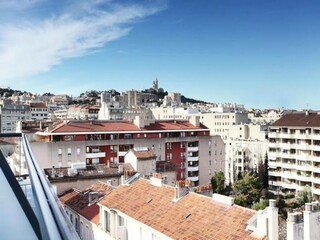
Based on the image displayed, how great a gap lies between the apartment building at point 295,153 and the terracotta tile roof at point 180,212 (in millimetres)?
33495

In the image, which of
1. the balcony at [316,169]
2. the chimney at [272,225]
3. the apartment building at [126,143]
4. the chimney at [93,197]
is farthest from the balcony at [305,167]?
the chimney at [272,225]

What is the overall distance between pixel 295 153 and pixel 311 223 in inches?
1500

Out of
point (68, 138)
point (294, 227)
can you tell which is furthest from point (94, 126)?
point (294, 227)

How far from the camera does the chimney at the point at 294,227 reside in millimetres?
10164

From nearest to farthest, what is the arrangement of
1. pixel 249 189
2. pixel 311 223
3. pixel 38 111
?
1. pixel 311 223
2. pixel 249 189
3. pixel 38 111

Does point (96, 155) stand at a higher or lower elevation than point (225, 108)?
lower

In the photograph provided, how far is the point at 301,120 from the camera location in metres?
47.2

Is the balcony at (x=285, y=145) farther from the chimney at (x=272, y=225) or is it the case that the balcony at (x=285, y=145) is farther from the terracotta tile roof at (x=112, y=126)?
the chimney at (x=272, y=225)

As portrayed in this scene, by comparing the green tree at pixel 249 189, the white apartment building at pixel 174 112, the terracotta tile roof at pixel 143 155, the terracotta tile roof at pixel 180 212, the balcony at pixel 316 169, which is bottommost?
the green tree at pixel 249 189

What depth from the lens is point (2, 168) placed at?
266 centimetres

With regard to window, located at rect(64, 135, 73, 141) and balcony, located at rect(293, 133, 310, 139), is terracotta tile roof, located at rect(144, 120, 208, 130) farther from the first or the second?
balcony, located at rect(293, 133, 310, 139)

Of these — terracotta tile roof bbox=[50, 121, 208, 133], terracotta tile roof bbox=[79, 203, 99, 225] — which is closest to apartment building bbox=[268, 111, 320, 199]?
terracotta tile roof bbox=[50, 121, 208, 133]

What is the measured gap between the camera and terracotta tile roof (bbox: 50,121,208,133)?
39.2 m

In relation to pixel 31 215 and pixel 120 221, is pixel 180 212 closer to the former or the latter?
pixel 120 221
